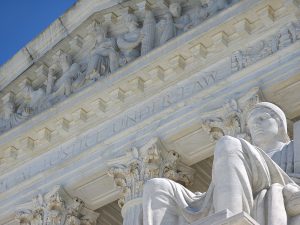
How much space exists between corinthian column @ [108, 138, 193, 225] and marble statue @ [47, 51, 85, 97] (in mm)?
2787

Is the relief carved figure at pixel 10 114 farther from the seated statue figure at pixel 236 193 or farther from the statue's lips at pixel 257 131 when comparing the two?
the seated statue figure at pixel 236 193

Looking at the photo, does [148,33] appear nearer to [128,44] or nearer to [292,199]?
[128,44]

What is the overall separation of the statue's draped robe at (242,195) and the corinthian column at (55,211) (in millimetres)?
7919

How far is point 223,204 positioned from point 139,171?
24.9 ft

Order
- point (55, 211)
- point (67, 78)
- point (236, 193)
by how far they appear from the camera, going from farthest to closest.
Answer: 1. point (67, 78)
2. point (55, 211)
3. point (236, 193)

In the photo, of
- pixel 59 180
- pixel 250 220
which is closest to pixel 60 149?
pixel 59 180

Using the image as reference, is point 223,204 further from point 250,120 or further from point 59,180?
point 59,180

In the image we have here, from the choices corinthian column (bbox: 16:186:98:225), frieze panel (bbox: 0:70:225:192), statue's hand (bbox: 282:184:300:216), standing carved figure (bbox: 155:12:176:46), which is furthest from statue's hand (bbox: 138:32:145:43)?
statue's hand (bbox: 282:184:300:216)

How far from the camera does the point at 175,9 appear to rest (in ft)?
57.1

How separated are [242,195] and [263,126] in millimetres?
1911

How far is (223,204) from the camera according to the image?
25.8 feet

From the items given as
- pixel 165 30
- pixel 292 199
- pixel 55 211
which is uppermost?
pixel 165 30

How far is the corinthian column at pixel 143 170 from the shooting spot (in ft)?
49.9

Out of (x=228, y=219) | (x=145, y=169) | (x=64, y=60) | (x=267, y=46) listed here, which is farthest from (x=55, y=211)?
(x=228, y=219)
